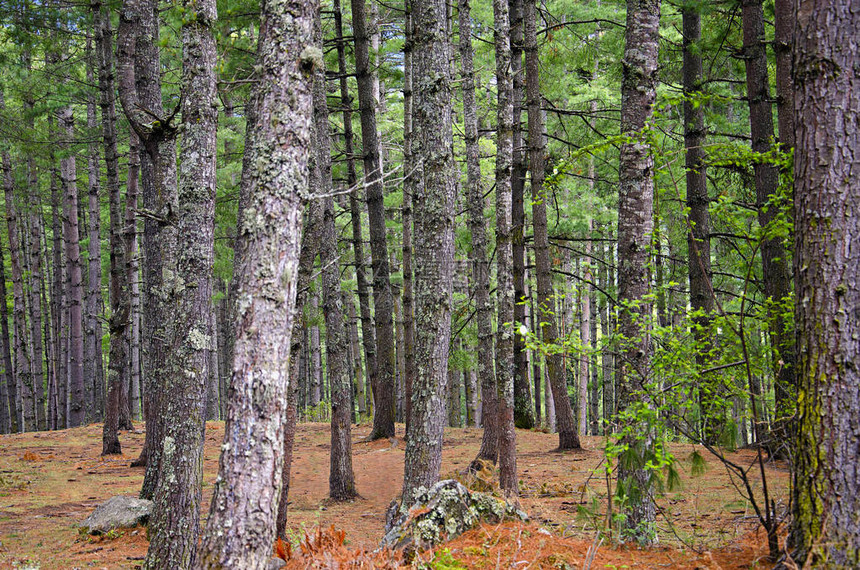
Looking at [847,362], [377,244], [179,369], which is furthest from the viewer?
[377,244]

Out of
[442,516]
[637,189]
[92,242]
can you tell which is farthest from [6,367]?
[637,189]

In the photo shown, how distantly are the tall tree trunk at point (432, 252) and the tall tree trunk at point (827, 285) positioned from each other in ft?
11.1

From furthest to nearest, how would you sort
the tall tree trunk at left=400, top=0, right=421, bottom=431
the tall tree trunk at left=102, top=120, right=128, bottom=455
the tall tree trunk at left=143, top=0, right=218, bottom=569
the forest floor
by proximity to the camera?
the tall tree trunk at left=400, top=0, right=421, bottom=431 → the tall tree trunk at left=102, top=120, right=128, bottom=455 → the tall tree trunk at left=143, top=0, right=218, bottom=569 → the forest floor

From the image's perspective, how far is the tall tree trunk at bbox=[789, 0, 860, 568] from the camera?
3551 millimetres

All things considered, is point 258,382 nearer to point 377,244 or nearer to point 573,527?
point 573,527

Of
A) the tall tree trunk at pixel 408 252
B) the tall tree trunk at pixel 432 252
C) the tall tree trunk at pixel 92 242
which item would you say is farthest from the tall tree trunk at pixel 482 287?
the tall tree trunk at pixel 92 242

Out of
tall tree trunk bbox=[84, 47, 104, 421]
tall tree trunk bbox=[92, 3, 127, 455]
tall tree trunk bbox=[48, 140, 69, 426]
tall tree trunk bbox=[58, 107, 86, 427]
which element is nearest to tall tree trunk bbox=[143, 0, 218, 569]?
tall tree trunk bbox=[92, 3, 127, 455]

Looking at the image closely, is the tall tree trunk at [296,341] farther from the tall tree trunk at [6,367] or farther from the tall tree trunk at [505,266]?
the tall tree trunk at [6,367]

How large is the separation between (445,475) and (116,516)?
4.75m

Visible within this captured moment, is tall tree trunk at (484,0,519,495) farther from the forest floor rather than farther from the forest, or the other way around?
the forest floor

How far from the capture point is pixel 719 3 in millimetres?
10406

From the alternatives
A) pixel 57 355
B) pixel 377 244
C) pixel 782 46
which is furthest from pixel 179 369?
pixel 57 355

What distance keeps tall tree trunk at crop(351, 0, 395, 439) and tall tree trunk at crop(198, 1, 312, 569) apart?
8942 mm

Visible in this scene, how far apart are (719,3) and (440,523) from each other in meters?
9.91
